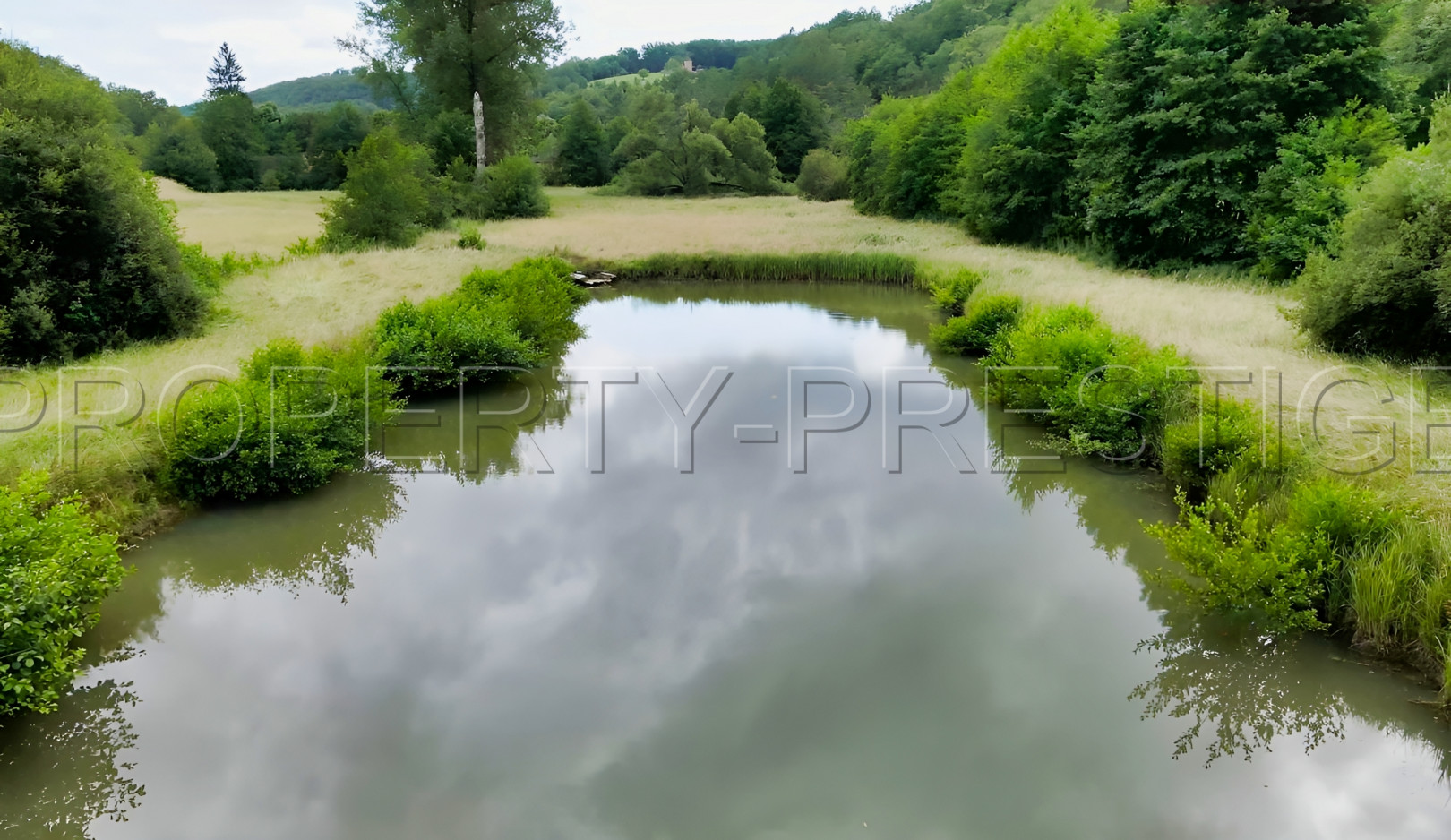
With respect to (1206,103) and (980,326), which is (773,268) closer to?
(980,326)

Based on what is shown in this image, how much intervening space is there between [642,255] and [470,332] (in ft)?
38.6

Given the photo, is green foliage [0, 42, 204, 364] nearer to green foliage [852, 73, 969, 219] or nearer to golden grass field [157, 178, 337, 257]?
golden grass field [157, 178, 337, 257]

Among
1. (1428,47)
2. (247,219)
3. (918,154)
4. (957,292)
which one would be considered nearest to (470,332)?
A: (957,292)

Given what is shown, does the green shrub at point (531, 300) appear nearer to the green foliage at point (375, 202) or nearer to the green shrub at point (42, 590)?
the green foliage at point (375, 202)

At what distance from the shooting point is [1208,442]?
7.14 meters

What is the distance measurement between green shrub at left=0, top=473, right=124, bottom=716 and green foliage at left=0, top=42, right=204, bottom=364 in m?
5.19

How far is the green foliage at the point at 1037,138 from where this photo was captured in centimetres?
2095

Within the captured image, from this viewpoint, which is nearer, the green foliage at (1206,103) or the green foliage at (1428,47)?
the green foliage at (1206,103)

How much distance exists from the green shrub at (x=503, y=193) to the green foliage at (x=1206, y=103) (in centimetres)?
1896

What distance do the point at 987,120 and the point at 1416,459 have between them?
63.4 feet

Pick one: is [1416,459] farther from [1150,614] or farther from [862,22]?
[862,22]

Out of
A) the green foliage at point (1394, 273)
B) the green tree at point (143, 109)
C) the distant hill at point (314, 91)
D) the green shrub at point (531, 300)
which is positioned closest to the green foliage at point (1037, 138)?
the green foliage at point (1394, 273)

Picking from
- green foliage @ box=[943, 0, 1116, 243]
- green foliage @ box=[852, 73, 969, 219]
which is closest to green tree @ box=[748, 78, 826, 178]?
green foliage @ box=[852, 73, 969, 219]

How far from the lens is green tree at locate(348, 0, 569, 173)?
32.6 metres
